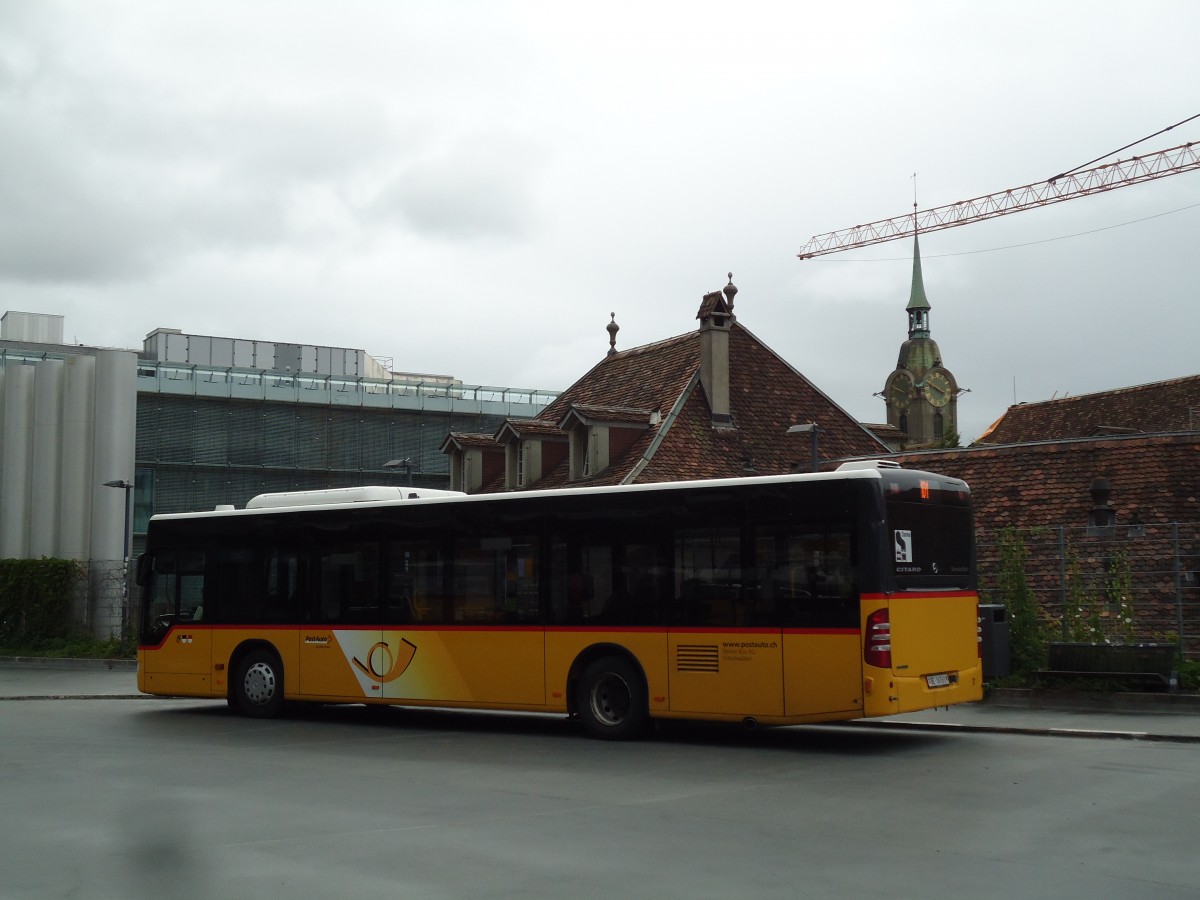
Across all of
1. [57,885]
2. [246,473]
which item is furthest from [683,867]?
[246,473]

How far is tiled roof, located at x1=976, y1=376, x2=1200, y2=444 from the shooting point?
42.8 metres

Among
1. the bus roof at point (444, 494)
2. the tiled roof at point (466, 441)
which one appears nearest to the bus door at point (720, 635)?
the bus roof at point (444, 494)

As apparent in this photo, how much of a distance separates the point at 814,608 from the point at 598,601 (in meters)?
2.82

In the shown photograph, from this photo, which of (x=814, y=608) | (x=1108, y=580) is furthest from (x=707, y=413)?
(x=814, y=608)

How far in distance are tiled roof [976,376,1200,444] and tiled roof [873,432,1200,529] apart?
1329 cm

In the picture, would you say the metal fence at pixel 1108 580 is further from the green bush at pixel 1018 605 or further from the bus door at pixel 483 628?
the bus door at pixel 483 628

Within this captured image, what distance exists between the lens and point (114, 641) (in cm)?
3653

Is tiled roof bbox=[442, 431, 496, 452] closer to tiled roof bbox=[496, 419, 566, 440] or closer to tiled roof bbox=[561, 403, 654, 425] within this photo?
tiled roof bbox=[496, 419, 566, 440]

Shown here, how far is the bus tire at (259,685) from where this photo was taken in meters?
19.2

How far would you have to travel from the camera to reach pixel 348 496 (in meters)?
19.2

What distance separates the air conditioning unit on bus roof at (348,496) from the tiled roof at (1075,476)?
13.6 meters

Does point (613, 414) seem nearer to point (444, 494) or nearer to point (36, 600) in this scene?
point (36, 600)

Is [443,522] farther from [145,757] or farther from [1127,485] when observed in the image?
[1127,485]

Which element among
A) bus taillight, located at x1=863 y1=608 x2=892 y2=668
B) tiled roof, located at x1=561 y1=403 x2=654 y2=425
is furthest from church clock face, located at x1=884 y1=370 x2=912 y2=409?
bus taillight, located at x1=863 y1=608 x2=892 y2=668
